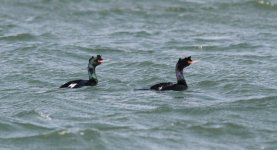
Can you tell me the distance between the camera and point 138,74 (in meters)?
23.9

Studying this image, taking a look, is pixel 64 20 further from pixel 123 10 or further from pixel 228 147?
pixel 228 147

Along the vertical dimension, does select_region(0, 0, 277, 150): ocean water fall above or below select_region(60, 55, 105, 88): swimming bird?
below

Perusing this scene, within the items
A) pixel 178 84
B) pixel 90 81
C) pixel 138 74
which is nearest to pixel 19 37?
pixel 138 74

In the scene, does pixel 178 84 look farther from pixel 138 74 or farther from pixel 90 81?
pixel 138 74

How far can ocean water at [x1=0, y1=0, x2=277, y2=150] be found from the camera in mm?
17297

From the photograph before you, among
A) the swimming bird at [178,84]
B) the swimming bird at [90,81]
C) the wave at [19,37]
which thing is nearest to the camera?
the swimming bird at [178,84]

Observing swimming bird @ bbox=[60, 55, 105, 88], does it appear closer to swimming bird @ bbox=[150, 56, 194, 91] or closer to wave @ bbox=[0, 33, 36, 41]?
swimming bird @ bbox=[150, 56, 194, 91]

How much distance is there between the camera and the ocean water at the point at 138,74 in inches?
681

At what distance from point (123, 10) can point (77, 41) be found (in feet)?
18.9

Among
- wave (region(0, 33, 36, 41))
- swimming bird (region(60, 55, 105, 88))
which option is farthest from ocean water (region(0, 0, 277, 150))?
swimming bird (region(60, 55, 105, 88))

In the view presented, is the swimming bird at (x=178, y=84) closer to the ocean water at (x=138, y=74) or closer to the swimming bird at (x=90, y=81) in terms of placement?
the ocean water at (x=138, y=74)

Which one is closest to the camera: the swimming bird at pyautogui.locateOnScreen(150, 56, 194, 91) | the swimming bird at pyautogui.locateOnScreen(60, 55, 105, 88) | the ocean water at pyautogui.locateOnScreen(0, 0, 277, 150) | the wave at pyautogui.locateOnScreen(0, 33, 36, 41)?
the ocean water at pyautogui.locateOnScreen(0, 0, 277, 150)

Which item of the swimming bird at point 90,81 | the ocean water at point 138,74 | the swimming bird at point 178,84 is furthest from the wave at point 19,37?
the swimming bird at point 178,84

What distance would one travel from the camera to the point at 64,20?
32844 millimetres
